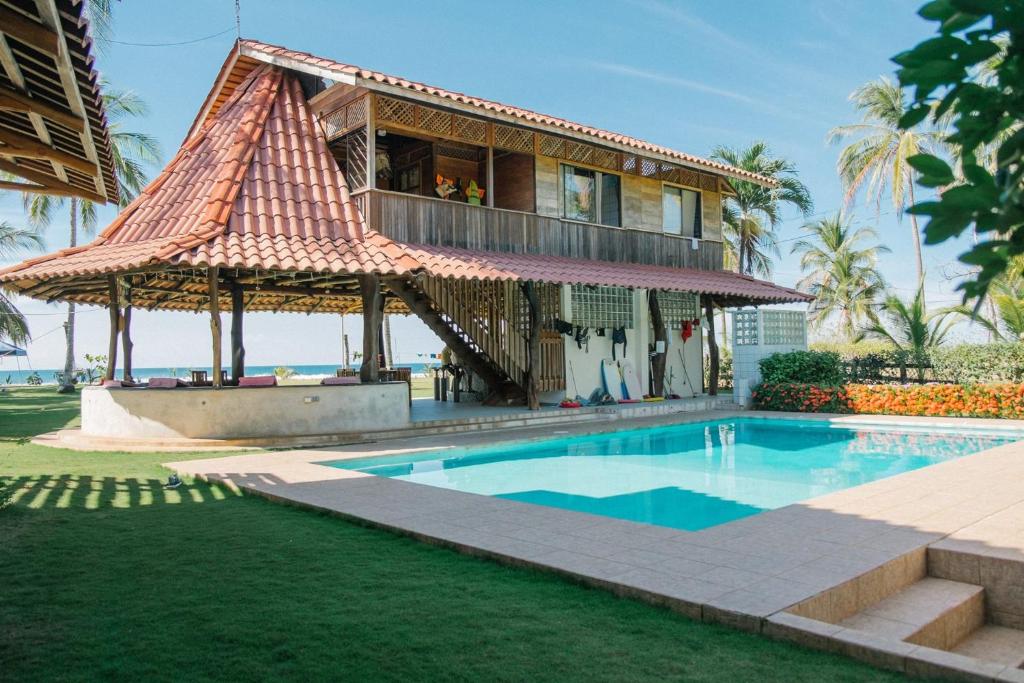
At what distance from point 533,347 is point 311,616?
11776 millimetres

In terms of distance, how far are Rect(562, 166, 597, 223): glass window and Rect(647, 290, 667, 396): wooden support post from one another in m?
2.80

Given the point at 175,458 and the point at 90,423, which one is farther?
the point at 90,423

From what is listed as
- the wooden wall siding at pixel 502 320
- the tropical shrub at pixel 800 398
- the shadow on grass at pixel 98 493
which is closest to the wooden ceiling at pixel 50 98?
the shadow on grass at pixel 98 493

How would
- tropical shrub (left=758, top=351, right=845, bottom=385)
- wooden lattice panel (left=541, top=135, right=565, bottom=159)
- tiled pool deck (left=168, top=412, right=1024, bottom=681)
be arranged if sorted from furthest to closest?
tropical shrub (left=758, top=351, right=845, bottom=385) < wooden lattice panel (left=541, top=135, right=565, bottom=159) < tiled pool deck (left=168, top=412, right=1024, bottom=681)

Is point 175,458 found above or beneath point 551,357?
beneath

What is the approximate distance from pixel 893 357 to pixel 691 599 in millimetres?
16371

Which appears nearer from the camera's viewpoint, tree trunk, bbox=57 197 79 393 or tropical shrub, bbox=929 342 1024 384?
tropical shrub, bbox=929 342 1024 384

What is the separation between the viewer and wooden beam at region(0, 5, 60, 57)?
443cm

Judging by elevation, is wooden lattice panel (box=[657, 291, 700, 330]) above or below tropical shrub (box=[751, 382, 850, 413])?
above

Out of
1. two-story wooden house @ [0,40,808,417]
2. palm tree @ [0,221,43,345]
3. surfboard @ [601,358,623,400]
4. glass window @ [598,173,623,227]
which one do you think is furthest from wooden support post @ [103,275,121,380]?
palm tree @ [0,221,43,345]

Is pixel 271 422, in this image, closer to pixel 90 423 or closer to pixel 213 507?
pixel 90 423

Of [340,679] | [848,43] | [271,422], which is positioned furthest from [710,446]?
[848,43]

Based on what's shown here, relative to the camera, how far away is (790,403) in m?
17.5

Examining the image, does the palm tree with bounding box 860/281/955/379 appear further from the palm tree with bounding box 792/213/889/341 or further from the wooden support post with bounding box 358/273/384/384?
the palm tree with bounding box 792/213/889/341
